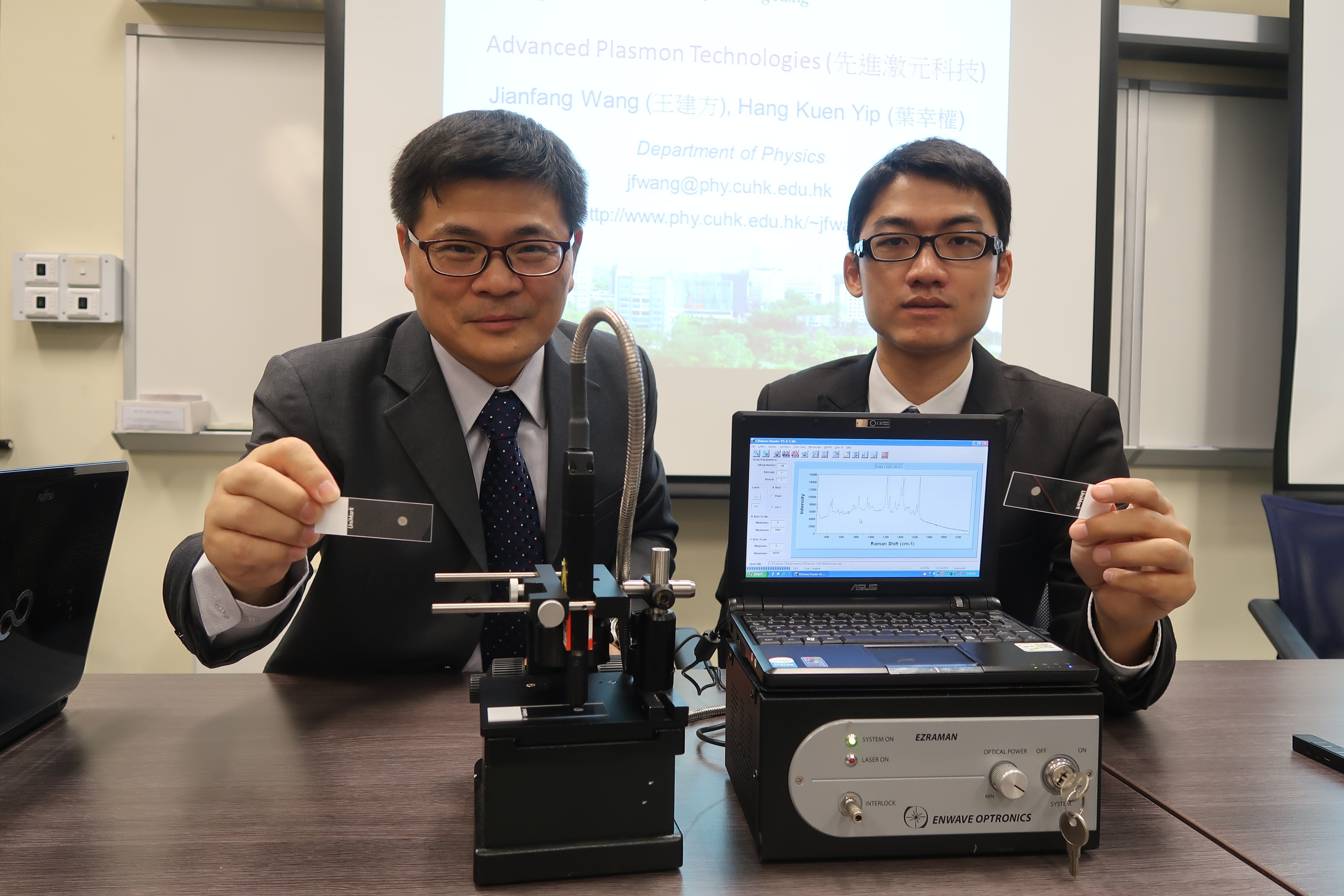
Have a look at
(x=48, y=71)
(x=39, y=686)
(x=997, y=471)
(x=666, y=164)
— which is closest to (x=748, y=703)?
(x=997, y=471)

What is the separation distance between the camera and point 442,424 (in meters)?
1.30

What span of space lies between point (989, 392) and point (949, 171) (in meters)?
0.38

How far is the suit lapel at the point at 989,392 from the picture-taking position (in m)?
1.42

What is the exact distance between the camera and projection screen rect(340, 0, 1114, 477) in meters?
2.30

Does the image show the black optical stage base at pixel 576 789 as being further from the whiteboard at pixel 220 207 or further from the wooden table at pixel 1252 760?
the whiteboard at pixel 220 207

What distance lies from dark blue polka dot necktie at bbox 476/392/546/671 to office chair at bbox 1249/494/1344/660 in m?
1.69

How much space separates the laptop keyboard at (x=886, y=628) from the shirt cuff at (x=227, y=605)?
59 cm

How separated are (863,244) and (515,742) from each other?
108cm

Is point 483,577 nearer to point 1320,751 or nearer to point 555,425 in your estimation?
point 555,425

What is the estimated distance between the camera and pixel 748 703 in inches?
29.4

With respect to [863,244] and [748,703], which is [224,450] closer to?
[863,244]

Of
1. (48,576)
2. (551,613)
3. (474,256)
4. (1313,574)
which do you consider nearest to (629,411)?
(551,613)

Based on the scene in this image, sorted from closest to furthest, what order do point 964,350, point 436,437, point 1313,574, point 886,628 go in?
point 886,628
point 436,437
point 964,350
point 1313,574

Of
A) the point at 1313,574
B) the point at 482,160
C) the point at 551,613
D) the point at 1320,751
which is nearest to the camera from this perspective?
the point at 551,613
